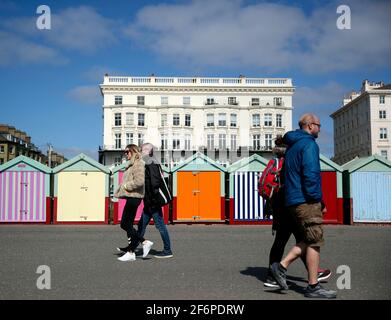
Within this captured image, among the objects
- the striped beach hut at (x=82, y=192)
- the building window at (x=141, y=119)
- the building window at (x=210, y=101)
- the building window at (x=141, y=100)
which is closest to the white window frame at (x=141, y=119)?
the building window at (x=141, y=119)

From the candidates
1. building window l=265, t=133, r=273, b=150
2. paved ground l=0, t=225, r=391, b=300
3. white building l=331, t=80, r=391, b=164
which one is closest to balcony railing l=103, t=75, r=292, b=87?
building window l=265, t=133, r=273, b=150

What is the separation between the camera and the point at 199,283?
550 cm

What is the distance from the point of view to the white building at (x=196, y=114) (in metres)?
69.4

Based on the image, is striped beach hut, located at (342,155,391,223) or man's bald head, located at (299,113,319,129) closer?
man's bald head, located at (299,113,319,129)

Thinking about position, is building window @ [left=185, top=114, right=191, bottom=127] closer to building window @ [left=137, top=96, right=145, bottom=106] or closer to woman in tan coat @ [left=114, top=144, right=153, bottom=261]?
building window @ [left=137, top=96, right=145, bottom=106]

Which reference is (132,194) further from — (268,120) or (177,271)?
(268,120)

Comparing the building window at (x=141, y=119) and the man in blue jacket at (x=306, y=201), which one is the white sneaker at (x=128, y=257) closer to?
the man in blue jacket at (x=306, y=201)

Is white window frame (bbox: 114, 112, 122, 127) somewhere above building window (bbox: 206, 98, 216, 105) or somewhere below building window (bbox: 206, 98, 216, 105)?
below

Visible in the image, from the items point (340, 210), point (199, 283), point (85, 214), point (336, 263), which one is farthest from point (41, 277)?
point (340, 210)

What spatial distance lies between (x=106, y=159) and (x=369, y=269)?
2505 inches

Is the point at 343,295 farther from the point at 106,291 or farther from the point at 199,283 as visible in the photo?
the point at 106,291

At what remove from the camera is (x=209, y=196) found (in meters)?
17.3

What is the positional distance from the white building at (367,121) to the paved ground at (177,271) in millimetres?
67831

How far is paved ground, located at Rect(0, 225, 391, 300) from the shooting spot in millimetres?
4977
